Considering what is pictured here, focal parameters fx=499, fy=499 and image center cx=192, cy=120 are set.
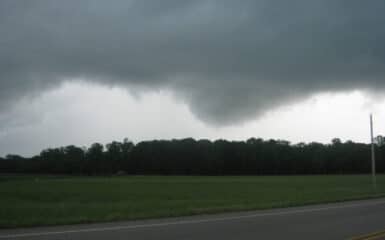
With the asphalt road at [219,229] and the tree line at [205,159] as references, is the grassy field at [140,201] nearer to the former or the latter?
the asphalt road at [219,229]

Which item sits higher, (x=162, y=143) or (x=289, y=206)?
(x=162, y=143)

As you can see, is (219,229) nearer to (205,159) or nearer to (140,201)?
(140,201)

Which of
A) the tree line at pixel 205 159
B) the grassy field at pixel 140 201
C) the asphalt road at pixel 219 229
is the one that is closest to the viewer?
the asphalt road at pixel 219 229

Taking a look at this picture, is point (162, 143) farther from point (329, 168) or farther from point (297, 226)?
point (297, 226)

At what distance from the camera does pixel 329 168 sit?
15575 cm

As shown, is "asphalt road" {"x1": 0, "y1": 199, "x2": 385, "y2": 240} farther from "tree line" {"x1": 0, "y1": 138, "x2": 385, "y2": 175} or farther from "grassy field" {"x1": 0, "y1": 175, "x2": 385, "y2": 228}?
"tree line" {"x1": 0, "y1": 138, "x2": 385, "y2": 175}

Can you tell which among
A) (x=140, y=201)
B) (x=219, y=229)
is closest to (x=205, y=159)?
(x=140, y=201)

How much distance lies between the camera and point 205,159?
164625mm

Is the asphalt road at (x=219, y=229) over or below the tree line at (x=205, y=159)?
below

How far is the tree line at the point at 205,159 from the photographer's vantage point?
512ft

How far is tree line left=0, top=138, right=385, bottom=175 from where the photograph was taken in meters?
156

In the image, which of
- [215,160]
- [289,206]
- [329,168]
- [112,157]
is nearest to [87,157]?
[112,157]

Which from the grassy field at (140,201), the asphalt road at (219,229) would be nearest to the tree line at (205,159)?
the grassy field at (140,201)

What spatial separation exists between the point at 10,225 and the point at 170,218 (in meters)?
5.34
